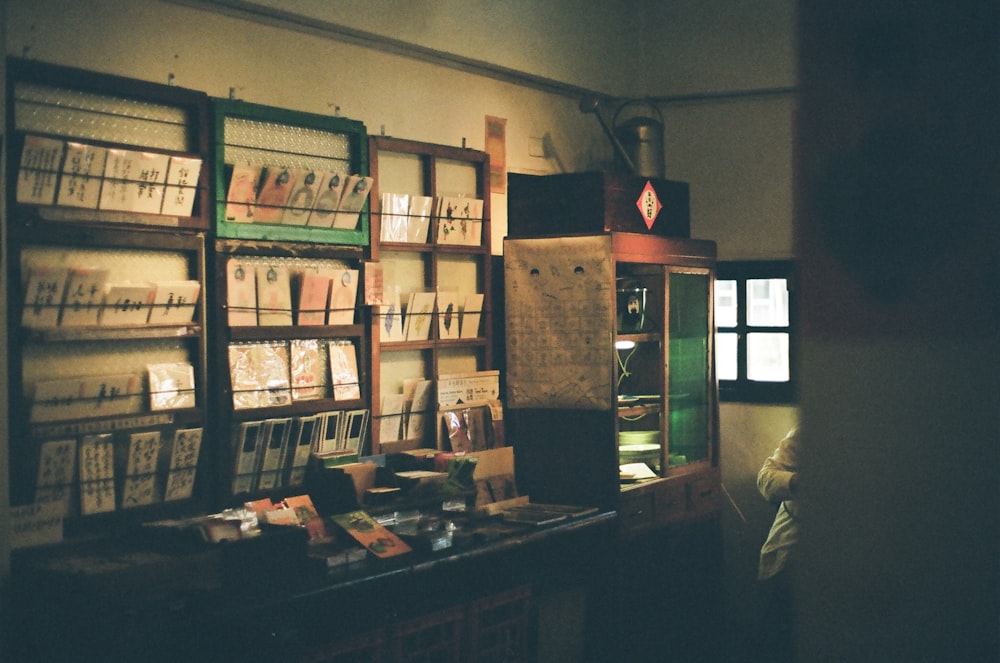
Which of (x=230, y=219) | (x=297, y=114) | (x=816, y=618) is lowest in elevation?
(x=816, y=618)

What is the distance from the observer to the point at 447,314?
4.98 metres

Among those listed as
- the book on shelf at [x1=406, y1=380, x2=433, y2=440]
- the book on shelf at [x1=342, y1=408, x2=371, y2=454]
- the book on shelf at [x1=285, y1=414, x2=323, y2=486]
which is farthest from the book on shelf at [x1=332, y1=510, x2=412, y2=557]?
the book on shelf at [x1=406, y1=380, x2=433, y2=440]

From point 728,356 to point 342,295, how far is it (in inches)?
132

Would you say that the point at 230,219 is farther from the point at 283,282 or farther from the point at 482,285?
the point at 482,285

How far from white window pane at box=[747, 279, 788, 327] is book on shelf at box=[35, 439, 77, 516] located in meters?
4.75

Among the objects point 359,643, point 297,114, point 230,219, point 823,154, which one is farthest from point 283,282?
point 823,154

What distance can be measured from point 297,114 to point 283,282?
80cm

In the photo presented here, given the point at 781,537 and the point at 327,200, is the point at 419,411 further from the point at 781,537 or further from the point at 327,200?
the point at 781,537

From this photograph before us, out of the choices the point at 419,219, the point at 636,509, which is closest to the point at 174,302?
the point at 419,219

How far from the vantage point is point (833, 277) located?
0.73 m

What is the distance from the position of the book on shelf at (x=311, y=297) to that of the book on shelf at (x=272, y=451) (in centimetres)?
49

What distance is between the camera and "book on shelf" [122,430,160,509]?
11.6ft

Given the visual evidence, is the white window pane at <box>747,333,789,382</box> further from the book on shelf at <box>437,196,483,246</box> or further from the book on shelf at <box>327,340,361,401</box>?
the book on shelf at <box>327,340,361,401</box>

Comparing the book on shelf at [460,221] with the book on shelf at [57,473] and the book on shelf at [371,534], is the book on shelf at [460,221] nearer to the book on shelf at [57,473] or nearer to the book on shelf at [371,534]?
the book on shelf at [371,534]
